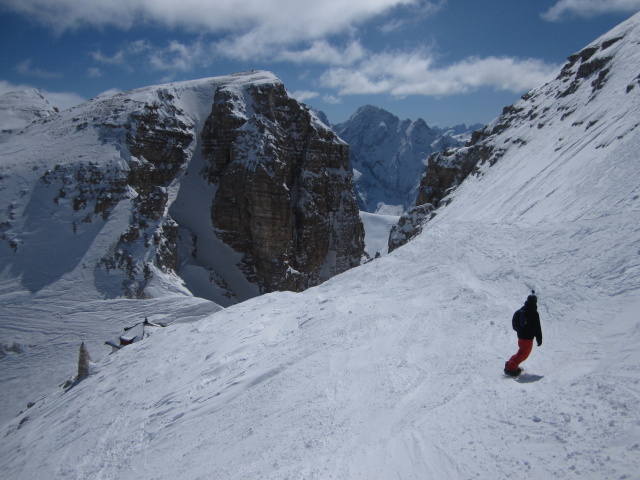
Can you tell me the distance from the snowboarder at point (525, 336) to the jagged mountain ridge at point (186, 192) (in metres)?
36.5

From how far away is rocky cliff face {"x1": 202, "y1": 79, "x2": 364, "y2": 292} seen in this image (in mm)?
52000

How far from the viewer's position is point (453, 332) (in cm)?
864

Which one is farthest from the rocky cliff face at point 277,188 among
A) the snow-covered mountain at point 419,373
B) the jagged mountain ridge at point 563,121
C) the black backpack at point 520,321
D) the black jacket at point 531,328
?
the black jacket at point 531,328

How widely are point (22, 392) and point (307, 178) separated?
132ft

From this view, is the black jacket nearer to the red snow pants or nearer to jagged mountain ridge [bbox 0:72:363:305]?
the red snow pants

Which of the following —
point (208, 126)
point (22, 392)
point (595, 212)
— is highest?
point (208, 126)

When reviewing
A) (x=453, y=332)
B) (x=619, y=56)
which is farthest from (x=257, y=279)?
(x=453, y=332)

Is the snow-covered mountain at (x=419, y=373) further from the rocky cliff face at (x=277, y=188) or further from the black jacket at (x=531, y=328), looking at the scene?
the rocky cliff face at (x=277, y=188)

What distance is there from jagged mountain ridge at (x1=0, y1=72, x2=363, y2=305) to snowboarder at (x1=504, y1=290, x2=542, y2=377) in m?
36.5

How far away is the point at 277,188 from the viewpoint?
52125mm

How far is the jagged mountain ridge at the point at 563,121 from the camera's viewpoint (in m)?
18.8

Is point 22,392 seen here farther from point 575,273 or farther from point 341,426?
point 575,273

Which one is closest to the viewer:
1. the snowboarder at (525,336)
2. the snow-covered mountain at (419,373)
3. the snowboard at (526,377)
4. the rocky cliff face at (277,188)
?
the snow-covered mountain at (419,373)

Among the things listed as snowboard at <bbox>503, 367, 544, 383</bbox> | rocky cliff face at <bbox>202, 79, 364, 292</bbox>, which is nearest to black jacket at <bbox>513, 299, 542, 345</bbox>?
snowboard at <bbox>503, 367, 544, 383</bbox>
